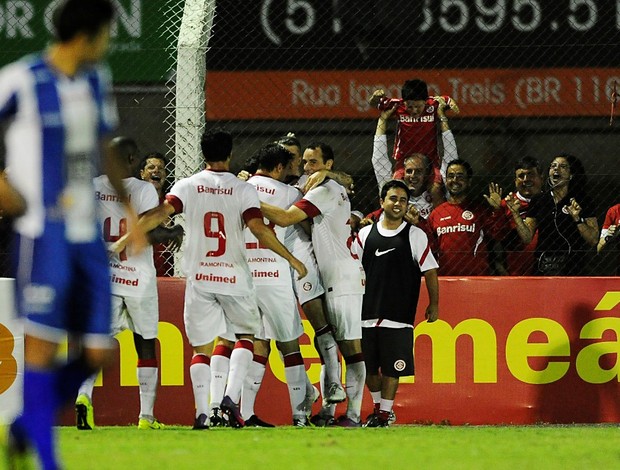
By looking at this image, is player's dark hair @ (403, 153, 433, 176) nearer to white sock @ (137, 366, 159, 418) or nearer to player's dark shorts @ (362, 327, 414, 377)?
player's dark shorts @ (362, 327, 414, 377)

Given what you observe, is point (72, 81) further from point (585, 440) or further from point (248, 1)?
point (248, 1)

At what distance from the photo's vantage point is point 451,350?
10.4 m

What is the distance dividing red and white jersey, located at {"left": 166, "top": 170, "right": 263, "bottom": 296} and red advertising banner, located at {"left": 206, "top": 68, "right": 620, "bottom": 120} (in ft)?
8.06

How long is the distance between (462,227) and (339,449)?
4.00 metres

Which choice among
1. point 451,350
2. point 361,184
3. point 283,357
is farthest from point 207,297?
point 361,184

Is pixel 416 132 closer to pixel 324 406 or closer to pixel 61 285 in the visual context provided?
pixel 324 406

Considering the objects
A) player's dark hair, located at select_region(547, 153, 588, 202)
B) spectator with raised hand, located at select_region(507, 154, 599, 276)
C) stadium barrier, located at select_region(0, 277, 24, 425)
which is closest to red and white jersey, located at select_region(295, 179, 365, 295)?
spectator with raised hand, located at select_region(507, 154, 599, 276)

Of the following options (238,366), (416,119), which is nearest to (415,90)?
(416,119)

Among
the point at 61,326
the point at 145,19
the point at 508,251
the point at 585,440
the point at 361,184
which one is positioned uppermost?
the point at 145,19

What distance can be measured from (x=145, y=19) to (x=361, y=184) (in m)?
2.44

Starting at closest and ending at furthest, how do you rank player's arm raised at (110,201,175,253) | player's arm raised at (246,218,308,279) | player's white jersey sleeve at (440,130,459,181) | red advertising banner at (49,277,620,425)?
player's arm raised at (110,201,175,253), player's arm raised at (246,218,308,279), red advertising banner at (49,277,620,425), player's white jersey sleeve at (440,130,459,181)

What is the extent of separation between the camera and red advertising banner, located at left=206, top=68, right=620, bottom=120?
11242mm

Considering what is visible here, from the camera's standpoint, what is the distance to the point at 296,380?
9547mm

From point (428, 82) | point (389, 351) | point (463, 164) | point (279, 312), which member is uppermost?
point (428, 82)
